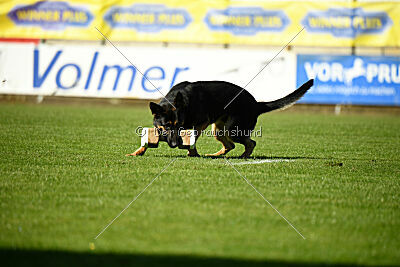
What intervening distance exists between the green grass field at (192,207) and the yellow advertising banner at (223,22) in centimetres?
1162

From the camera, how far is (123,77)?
19328 millimetres

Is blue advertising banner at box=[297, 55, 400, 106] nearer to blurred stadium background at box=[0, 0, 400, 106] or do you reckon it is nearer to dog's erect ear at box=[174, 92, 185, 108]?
blurred stadium background at box=[0, 0, 400, 106]

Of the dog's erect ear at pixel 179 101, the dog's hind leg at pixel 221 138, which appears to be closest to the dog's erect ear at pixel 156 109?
the dog's erect ear at pixel 179 101

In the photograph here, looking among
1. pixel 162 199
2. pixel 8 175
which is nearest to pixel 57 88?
pixel 8 175

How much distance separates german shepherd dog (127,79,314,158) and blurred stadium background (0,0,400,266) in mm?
407

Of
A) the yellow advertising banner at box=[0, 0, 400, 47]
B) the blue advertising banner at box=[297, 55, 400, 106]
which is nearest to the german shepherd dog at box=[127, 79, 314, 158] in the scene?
the blue advertising banner at box=[297, 55, 400, 106]

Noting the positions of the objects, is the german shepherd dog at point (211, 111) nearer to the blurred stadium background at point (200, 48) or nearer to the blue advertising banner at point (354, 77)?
the blurred stadium background at point (200, 48)

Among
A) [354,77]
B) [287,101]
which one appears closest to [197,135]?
[287,101]

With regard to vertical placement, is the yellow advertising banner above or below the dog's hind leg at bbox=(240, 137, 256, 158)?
above

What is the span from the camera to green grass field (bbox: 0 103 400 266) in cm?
411

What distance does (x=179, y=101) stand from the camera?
7781 millimetres

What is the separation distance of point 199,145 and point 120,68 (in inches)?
364

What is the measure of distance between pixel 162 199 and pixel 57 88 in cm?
1447

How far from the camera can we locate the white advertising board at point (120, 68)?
19.1 metres
